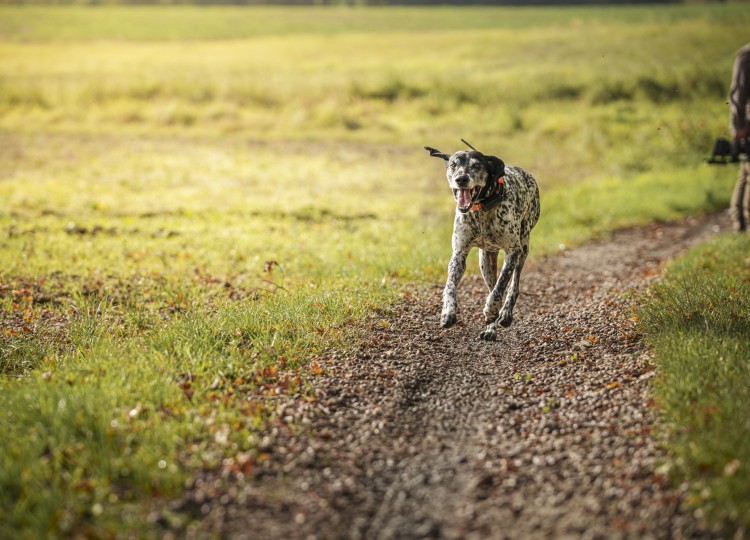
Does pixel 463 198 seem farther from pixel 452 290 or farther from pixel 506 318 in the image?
pixel 506 318

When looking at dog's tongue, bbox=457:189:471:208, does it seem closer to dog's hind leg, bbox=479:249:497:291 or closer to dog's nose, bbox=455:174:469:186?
dog's nose, bbox=455:174:469:186

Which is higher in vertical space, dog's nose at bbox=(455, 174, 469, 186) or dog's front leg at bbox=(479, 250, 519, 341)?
dog's nose at bbox=(455, 174, 469, 186)

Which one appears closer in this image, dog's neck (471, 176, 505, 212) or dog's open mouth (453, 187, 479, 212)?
dog's open mouth (453, 187, 479, 212)

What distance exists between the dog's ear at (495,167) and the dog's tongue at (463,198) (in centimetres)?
41

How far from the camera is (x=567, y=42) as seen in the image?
2200 inches

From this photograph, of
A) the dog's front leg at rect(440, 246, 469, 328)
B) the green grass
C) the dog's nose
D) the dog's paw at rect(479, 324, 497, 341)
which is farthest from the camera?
the dog's paw at rect(479, 324, 497, 341)

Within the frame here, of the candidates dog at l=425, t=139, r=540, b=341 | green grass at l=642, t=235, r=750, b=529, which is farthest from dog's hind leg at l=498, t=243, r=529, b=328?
green grass at l=642, t=235, r=750, b=529

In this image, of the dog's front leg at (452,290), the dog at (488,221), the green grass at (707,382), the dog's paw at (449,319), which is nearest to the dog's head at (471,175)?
the dog at (488,221)

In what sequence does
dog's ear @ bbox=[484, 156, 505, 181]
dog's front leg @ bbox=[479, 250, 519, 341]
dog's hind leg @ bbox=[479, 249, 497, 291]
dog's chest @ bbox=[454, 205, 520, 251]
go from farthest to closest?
1. dog's hind leg @ bbox=[479, 249, 497, 291]
2. dog's front leg @ bbox=[479, 250, 519, 341]
3. dog's chest @ bbox=[454, 205, 520, 251]
4. dog's ear @ bbox=[484, 156, 505, 181]

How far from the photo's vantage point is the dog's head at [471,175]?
7.31 m

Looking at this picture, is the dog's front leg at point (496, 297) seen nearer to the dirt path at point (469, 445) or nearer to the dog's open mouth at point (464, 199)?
the dirt path at point (469, 445)

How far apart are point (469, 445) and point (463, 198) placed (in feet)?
8.96

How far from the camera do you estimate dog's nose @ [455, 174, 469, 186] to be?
725cm

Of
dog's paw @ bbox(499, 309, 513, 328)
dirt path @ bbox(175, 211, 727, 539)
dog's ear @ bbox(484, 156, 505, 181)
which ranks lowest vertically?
dirt path @ bbox(175, 211, 727, 539)
